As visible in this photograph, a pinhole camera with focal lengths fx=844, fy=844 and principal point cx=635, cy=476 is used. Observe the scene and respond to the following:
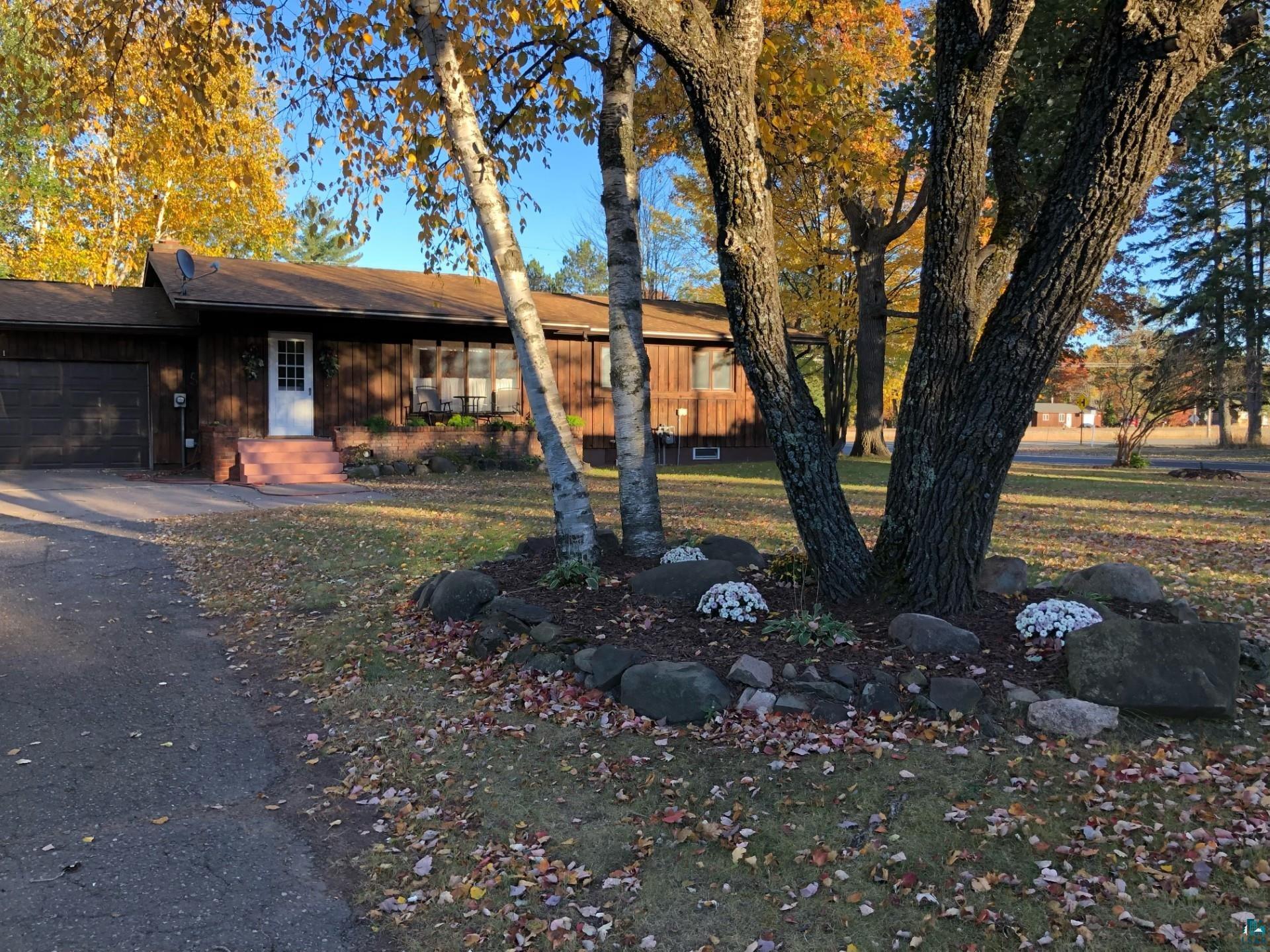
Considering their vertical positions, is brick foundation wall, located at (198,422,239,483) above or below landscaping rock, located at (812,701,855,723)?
above

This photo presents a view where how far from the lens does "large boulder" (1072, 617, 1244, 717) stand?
3803 mm

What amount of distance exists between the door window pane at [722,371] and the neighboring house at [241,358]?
2.15 metres

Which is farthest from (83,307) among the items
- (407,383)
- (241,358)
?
(407,383)

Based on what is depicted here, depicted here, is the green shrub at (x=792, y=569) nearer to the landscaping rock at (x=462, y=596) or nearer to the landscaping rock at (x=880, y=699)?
the landscaping rock at (x=880, y=699)

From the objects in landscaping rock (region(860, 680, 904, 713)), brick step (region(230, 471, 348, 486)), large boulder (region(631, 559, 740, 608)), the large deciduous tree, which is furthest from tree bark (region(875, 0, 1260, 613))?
brick step (region(230, 471, 348, 486))

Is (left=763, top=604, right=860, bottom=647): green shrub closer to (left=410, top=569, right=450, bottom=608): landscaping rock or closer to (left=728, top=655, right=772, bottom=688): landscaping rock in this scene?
(left=728, top=655, right=772, bottom=688): landscaping rock

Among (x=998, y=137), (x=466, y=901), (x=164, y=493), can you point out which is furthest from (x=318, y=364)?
(x=466, y=901)

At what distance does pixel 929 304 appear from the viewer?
15.9 ft

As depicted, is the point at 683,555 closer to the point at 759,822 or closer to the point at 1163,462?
the point at 759,822

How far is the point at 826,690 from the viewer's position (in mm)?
4090

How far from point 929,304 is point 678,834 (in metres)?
3.25

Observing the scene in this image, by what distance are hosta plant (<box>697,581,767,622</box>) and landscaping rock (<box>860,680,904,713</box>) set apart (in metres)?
1.01

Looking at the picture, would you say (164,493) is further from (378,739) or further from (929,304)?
(929,304)

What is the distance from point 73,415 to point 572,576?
14.9m
